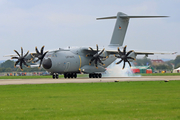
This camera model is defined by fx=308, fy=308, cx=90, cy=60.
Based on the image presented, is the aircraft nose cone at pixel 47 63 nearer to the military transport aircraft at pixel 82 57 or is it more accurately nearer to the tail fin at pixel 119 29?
the military transport aircraft at pixel 82 57

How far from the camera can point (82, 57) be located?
36719 millimetres

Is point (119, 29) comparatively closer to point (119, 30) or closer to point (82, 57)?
point (119, 30)

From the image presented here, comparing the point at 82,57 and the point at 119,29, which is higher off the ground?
the point at 119,29

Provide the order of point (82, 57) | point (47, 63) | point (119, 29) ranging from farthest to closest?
1. point (119, 29)
2. point (82, 57)
3. point (47, 63)

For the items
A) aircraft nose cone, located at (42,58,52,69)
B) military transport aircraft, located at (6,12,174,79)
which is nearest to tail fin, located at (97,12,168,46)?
military transport aircraft, located at (6,12,174,79)

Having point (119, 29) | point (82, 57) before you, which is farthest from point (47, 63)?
point (119, 29)

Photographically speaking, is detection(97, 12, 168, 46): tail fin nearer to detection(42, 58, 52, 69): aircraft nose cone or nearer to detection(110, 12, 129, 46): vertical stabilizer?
detection(110, 12, 129, 46): vertical stabilizer

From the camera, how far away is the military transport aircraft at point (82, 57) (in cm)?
3319

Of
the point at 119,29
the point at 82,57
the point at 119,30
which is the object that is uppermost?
the point at 119,29

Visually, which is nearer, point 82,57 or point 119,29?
point 82,57

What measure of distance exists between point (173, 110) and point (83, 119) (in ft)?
10.0

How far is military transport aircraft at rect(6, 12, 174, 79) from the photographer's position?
109 ft

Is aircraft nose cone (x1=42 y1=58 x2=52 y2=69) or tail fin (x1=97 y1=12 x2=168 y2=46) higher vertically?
tail fin (x1=97 y1=12 x2=168 y2=46)

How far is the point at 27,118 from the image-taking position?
27.8ft
